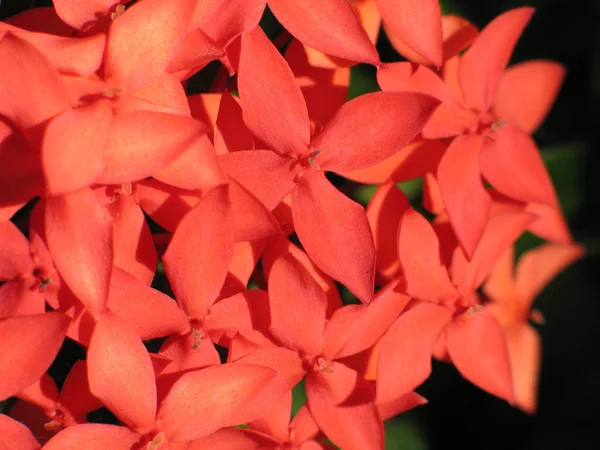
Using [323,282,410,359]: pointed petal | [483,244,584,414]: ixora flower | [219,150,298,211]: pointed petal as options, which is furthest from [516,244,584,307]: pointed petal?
[219,150,298,211]: pointed petal

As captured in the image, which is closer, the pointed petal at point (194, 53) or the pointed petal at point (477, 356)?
the pointed petal at point (194, 53)

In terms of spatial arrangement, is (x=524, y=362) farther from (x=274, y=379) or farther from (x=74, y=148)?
(x=74, y=148)

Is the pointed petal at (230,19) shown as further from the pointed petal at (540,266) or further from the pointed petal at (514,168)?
the pointed petal at (540,266)

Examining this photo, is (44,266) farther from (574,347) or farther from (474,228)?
(574,347)

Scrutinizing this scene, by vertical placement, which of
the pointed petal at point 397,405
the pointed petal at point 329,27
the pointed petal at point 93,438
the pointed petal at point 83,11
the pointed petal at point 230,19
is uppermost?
the pointed petal at point 83,11

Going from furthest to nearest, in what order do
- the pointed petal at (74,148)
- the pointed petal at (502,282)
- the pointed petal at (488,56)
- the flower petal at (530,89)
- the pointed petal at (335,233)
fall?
the pointed petal at (502,282), the flower petal at (530,89), the pointed petal at (488,56), the pointed petal at (335,233), the pointed petal at (74,148)

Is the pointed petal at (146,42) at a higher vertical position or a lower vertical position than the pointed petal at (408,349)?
higher

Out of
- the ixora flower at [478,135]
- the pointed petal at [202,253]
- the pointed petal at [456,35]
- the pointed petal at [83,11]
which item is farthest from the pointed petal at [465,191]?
the pointed petal at [83,11]
